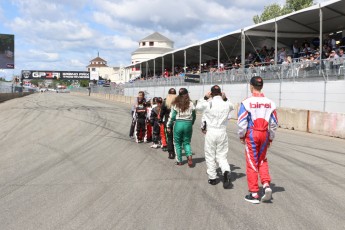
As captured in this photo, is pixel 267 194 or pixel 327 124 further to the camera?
pixel 327 124

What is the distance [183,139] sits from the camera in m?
7.83

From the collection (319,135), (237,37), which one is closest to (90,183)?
(319,135)

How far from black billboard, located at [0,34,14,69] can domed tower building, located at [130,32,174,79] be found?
56929 mm

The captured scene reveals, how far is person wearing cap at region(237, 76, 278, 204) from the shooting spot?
17.3 feet

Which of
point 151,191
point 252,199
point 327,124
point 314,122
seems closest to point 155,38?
point 314,122

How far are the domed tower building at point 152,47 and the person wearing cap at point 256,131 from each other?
101 meters

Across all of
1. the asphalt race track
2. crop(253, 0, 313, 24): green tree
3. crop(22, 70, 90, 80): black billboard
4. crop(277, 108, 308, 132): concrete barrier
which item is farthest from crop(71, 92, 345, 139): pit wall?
crop(22, 70, 90, 80): black billboard

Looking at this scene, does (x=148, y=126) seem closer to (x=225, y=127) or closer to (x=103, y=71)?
(x=225, y=127)

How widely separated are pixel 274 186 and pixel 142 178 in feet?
7.57

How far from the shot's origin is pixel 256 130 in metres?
5.29

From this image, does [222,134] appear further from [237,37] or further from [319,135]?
[237,37]

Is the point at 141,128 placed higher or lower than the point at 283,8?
lower

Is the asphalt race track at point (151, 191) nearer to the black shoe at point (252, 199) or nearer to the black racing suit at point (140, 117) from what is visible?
the black shoe at point (252, 199)

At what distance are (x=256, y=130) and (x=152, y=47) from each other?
104844 mm
